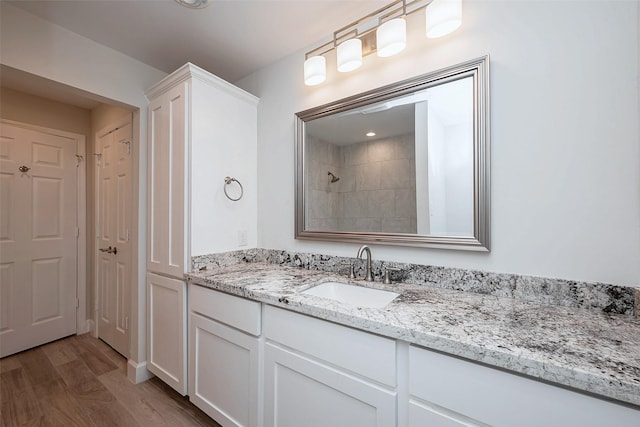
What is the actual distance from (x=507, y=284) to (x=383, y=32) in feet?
4.33

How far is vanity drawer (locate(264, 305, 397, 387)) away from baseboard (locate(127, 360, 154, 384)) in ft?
4.67

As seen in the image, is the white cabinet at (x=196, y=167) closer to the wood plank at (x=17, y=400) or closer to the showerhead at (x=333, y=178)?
the showerhead at (x=333, y=178)

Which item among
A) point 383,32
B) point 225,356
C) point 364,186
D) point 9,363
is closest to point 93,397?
point 9,363

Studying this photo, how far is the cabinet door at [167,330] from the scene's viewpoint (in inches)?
63.7

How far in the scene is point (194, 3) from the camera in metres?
1.40

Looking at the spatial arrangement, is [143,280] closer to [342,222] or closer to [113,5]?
[342,222]

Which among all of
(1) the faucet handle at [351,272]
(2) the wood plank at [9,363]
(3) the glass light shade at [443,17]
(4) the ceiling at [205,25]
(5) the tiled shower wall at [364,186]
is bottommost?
(2) the wood plank at [9,363]

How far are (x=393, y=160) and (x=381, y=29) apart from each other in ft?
2.15

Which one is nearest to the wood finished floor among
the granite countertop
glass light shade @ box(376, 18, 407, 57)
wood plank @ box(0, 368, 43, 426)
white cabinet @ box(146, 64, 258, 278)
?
wood plank @ box(0, 368, 43, 426)

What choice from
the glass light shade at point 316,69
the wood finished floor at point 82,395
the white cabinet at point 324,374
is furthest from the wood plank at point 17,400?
the glass light shade at point 316,69

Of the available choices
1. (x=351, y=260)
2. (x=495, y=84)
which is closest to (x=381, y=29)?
(x=495, y=84)

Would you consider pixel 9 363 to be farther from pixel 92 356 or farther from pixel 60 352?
pixel 92 356

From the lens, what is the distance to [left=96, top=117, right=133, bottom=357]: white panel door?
86.7 inches

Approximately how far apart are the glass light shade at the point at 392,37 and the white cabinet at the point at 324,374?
1321 mm
